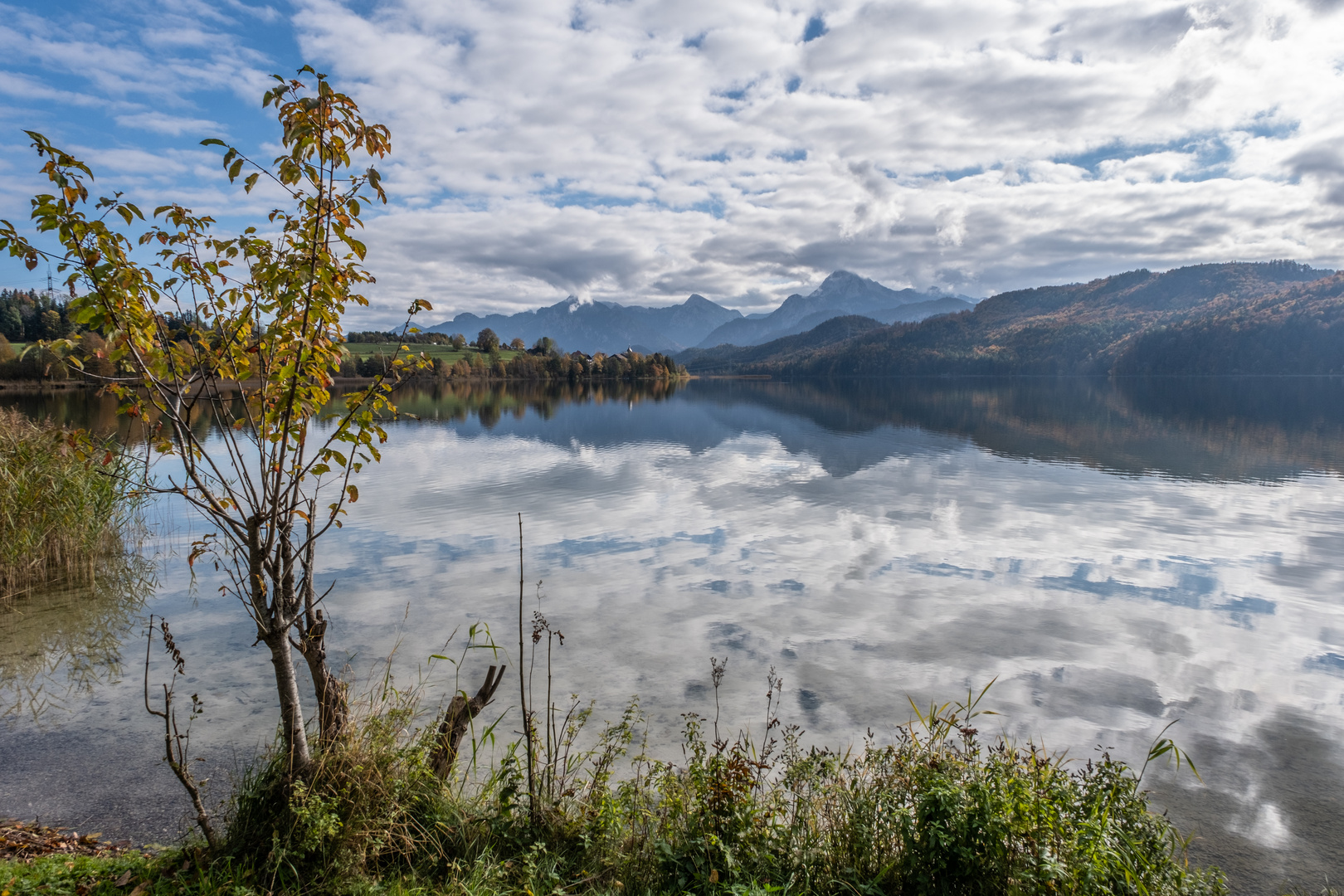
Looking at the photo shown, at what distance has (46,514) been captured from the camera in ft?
46.1

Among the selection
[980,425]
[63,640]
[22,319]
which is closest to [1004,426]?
[980,425]

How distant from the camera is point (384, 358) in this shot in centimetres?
494

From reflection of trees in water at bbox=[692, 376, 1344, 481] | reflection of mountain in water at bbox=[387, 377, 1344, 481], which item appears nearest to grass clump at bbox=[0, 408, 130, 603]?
reflection of mountain in water at bbox=[387, 377, 1344, 481]

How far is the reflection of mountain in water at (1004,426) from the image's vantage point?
32.9 meters

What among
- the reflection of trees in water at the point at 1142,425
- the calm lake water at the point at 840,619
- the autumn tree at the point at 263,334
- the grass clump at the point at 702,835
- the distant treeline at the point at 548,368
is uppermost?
the distant treeline at the point at 548,368

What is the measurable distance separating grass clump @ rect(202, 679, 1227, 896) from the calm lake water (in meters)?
2.08

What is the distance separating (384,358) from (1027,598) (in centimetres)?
1288

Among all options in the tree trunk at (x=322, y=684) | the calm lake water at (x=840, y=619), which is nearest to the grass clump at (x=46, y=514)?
the calm lake water at (x=840, y=619)

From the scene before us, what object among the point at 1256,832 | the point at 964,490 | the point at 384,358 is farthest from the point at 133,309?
the point at 964,490

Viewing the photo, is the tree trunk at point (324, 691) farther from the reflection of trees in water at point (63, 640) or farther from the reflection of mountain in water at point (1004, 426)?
the reflection of mountain in water at point (1004, 426)

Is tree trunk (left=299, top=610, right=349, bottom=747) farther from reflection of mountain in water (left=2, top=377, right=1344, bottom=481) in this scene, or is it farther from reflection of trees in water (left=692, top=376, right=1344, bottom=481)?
reflection of trees in water (left=692, top=376, right=1344, bottom=481)

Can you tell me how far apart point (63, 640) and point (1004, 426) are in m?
51.5

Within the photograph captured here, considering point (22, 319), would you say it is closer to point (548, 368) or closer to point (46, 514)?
point (548, 368)

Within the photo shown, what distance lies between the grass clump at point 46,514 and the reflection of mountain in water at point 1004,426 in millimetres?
24550
